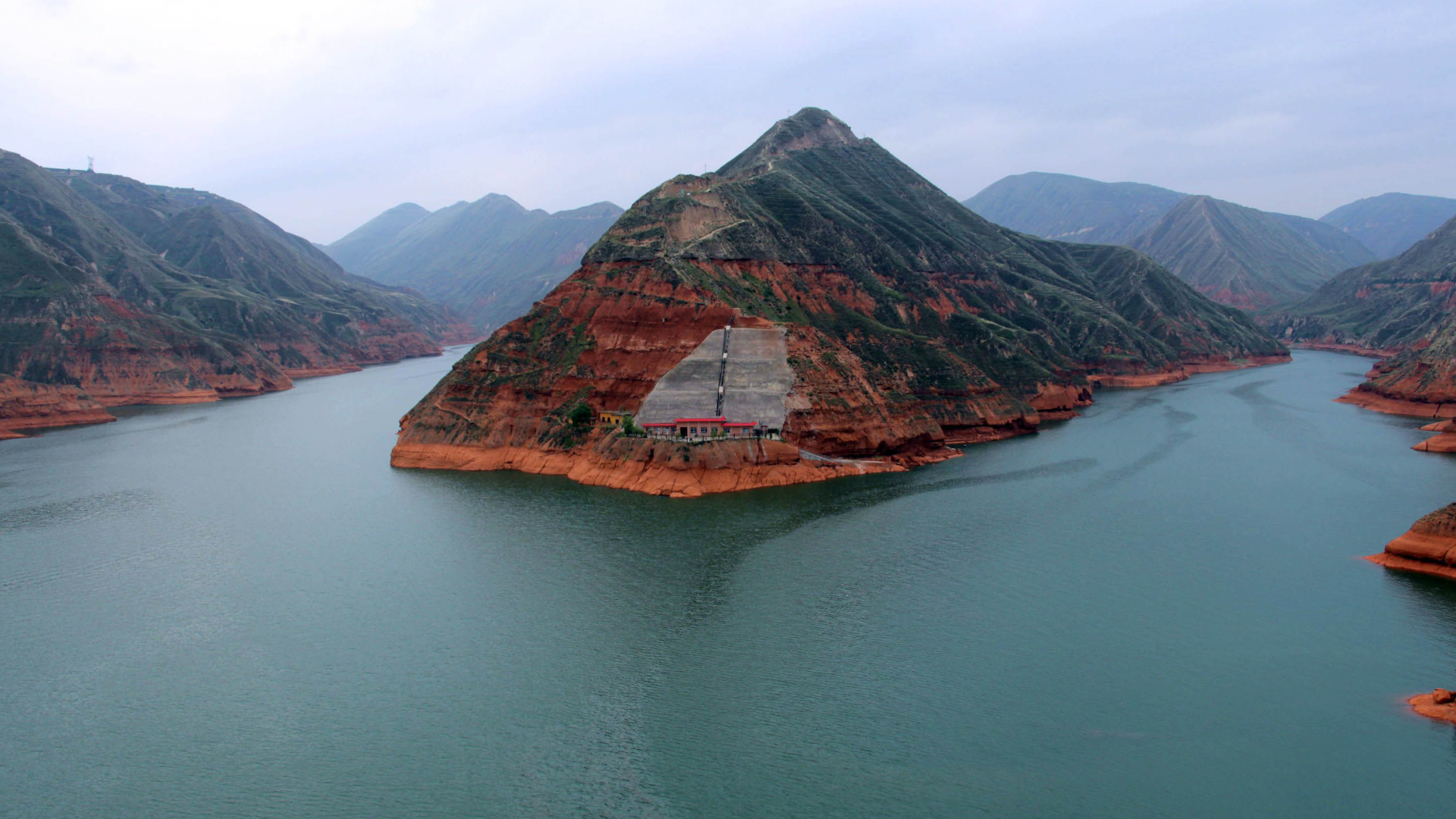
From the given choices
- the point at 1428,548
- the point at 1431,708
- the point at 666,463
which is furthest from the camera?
the point at 666,463

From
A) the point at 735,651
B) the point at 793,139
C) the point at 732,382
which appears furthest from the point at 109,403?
the point at 735,651

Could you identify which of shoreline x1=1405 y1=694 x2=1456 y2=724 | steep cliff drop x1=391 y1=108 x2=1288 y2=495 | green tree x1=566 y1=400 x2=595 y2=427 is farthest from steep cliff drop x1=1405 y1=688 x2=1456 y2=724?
green tree x1=566 y1=400 x2=595 y2=427

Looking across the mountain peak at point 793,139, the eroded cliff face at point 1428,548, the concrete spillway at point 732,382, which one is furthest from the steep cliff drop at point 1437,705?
the mountain peak at point 793,139

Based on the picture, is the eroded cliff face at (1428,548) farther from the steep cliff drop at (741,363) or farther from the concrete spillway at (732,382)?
the concrete spillway at (732,382)

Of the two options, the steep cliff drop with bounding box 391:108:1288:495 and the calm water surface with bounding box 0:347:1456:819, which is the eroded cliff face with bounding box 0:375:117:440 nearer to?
the calm water surface with bounding box 0:347:1456:819

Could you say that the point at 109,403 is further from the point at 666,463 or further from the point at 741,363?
the point at 666,463

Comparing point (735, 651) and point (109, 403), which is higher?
point (109, 403)
